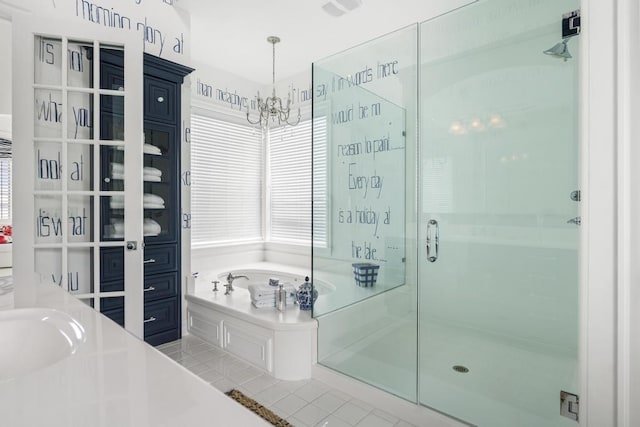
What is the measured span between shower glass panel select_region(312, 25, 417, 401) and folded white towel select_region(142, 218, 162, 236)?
1.22 metres

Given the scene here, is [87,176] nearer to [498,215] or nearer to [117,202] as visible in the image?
[117,202]

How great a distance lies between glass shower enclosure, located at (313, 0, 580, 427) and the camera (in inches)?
63.7

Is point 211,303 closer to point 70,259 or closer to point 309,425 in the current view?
point 70,259

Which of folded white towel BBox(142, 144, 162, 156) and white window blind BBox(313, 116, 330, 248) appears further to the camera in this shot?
folded white towel BBox(142, 144, 162, 156)

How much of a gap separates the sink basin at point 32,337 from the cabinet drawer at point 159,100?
2137 mm

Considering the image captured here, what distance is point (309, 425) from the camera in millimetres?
1735

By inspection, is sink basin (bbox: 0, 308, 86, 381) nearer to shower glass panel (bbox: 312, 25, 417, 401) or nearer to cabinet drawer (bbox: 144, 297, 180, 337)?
shower glass panel (bbox: 312, 25, 417, 401)

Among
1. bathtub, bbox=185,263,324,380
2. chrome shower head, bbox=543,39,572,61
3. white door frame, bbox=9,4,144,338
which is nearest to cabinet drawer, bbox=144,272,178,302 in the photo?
bathtub, bbox=185,263,324,380

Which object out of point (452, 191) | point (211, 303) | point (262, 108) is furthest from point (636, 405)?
point (262, 108)

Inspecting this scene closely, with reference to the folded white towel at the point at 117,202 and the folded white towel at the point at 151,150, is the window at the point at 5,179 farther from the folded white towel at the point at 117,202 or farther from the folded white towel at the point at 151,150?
the folded white towel at the point at 151,150

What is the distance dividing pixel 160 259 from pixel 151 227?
26 cm

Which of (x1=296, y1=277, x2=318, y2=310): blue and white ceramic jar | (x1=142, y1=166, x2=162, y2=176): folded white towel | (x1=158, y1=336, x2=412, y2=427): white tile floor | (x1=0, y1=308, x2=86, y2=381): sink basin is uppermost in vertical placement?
(x1=142, y1=166, x2=162, y2=176): folded white towel

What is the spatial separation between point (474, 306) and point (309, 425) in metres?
1.13

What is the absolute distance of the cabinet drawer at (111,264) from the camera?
7.18 ft
